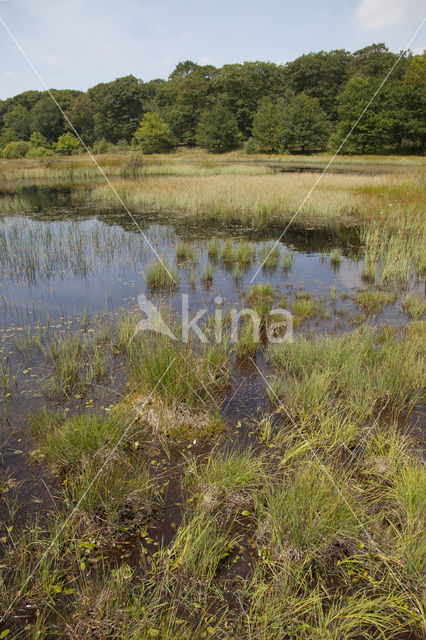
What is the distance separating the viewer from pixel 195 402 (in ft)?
12.5

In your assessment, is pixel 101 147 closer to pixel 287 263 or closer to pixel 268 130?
pixel 268 130

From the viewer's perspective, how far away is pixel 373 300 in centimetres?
666

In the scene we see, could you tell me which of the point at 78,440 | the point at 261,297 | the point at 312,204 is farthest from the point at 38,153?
the point at 78,440

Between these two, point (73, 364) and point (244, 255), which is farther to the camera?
point (244, 255)

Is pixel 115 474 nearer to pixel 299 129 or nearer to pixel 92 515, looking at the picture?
pixel 92 515

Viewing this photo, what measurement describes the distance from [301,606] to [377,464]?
54.4 inches

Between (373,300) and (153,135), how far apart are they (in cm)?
5549

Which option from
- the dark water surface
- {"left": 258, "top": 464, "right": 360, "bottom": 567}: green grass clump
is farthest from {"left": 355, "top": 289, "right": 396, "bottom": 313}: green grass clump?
{"left": 258, "top": 464, "right": 360, "bottom": 567}: green grass clump

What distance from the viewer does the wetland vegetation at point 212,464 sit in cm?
204

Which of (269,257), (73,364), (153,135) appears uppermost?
(153,135)

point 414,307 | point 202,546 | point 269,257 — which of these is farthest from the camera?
point 269,257

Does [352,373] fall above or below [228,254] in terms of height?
below

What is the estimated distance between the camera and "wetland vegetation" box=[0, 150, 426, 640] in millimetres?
2037

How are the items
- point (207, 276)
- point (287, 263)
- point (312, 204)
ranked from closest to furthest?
1. point (207, 276)
2. point (287, 263)
3. point (312, 204)
